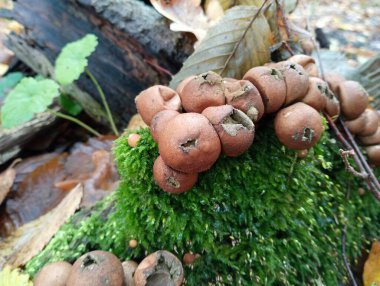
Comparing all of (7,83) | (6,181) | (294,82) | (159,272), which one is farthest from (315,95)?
(7,83)

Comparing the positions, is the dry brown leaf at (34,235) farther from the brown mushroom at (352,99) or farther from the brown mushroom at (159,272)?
the brown mushroom at (352,99)

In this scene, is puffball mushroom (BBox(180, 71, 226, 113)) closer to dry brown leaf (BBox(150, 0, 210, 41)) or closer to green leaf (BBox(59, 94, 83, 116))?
dry brown leaf (BBox(150, 0, 210, 41))

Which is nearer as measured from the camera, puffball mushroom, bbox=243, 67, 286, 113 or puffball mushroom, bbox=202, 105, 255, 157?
puffball mushroom, bbox=202, 105, 255, 157

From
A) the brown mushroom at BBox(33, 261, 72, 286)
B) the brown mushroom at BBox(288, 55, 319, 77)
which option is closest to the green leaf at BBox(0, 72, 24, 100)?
the brown mushroom at BBox(33, 261, 72, 286)

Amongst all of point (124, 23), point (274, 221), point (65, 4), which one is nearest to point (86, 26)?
point (65, 4)

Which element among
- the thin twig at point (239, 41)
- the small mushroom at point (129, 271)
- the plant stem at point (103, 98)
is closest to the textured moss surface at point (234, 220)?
the small mushroom at point (129, 271)

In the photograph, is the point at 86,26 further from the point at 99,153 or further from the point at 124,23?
the point at 99,153
